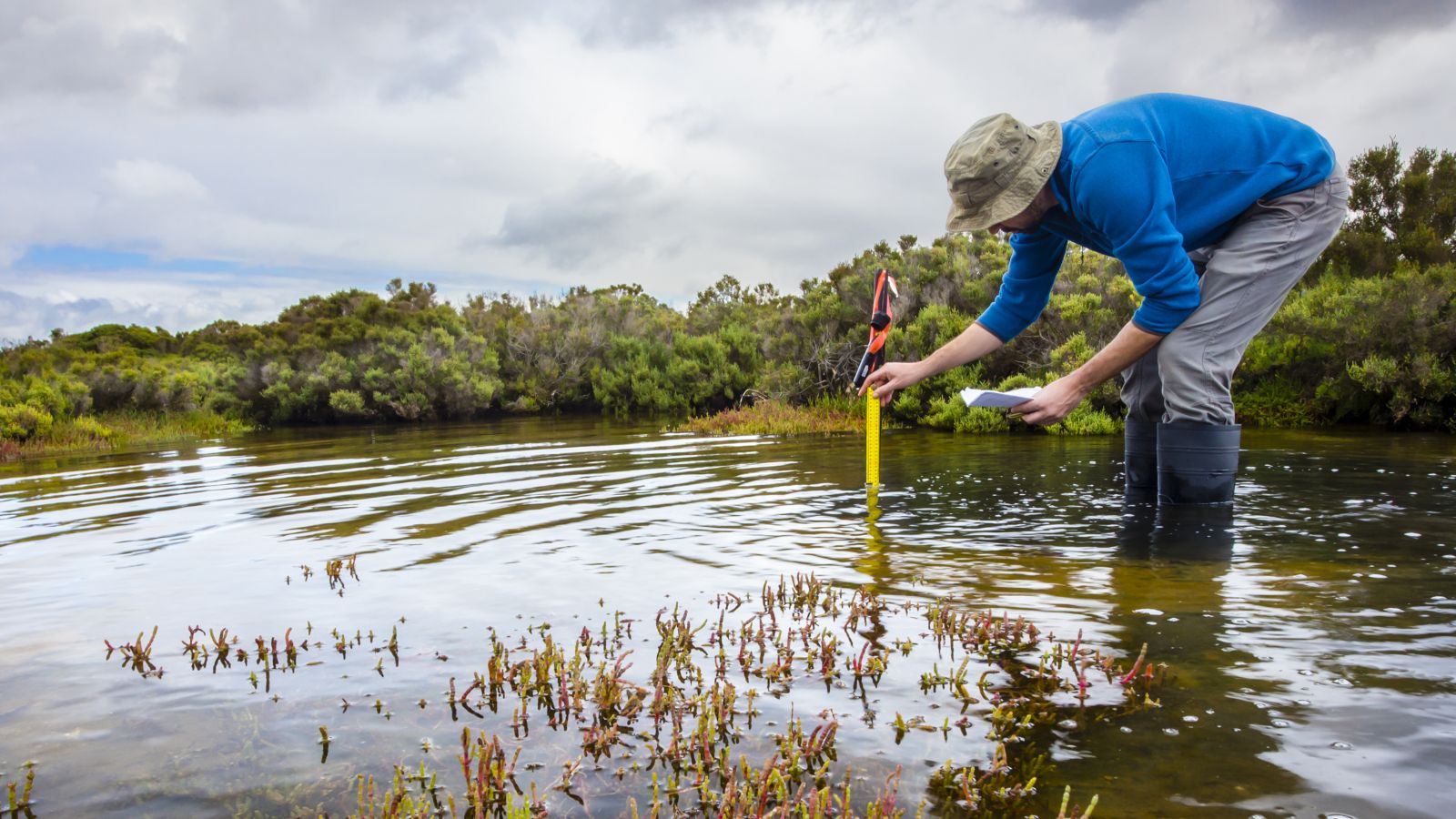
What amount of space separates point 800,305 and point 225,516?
1631 centimetres

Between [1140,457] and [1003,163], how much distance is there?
2.91 meters

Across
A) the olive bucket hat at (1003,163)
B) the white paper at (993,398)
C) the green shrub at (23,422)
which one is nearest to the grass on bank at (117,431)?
the green shrub at (23,422)

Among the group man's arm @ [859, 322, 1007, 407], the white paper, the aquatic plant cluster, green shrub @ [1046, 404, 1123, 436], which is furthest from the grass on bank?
the white paper

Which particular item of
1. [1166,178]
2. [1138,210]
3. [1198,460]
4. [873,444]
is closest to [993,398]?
[1138,210]

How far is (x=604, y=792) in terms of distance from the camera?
2.76m

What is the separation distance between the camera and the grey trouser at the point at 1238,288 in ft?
17.3

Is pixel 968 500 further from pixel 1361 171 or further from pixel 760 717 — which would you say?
pixel 1361 171

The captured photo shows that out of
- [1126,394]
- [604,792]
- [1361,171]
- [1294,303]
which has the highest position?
[1361,171]

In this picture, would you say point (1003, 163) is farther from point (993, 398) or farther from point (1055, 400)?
point (1055, 400)

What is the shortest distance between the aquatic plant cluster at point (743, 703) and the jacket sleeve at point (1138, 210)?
1.88 metres

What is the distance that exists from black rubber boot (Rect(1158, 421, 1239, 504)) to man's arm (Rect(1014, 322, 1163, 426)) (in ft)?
3.22

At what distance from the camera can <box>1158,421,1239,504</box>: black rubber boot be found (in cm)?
568

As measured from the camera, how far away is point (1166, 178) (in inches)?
180

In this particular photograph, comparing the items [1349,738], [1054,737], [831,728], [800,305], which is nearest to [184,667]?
[831,728]
